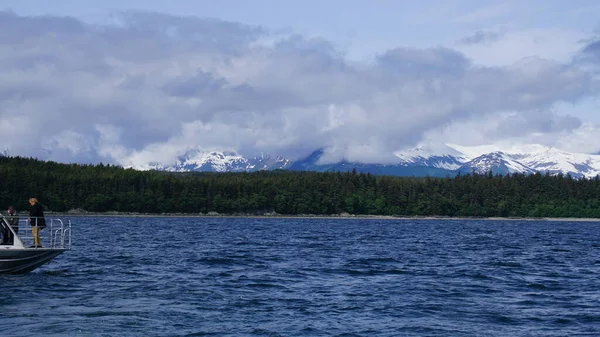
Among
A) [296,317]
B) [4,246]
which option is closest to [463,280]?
[296,317]

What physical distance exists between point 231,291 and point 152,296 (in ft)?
13.8

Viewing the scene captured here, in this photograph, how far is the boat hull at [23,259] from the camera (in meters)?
43.4

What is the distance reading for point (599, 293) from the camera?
40.4 metres

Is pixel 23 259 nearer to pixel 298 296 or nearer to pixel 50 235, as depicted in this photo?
pixel 50 235

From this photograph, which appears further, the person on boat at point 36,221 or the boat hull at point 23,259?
the person on boat at point 36,221

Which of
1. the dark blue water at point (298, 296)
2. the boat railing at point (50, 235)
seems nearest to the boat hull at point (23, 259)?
the dark blue water at point (298, 296)

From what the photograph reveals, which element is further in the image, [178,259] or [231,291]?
[178,259]

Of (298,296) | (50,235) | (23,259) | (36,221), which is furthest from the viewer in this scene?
(50,235)

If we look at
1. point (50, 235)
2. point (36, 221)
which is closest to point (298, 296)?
point (50, 235)

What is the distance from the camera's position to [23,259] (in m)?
44.2

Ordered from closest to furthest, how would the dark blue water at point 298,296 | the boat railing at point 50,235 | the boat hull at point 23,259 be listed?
the dark blue water at point 298,296 → the boat hull at point 23,259 → the boat railing at point 50,235

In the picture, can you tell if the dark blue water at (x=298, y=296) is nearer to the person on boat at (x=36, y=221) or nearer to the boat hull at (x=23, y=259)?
the boat hull at (x=23, y=259)

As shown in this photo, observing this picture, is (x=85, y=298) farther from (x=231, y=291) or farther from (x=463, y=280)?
(x=463, y=280)

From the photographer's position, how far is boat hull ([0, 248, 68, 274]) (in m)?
43.4
